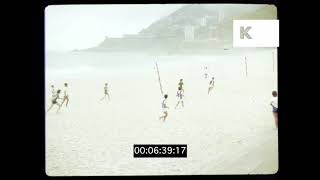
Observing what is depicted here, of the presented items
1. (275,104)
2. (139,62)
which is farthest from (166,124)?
(275,104)

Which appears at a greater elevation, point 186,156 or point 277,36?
point 277,36

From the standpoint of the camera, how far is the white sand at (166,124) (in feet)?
3.63

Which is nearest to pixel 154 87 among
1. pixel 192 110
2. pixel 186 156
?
pixel 192 110

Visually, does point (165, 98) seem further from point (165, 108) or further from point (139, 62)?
point (139, 62)

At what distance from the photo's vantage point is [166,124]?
111 cm
